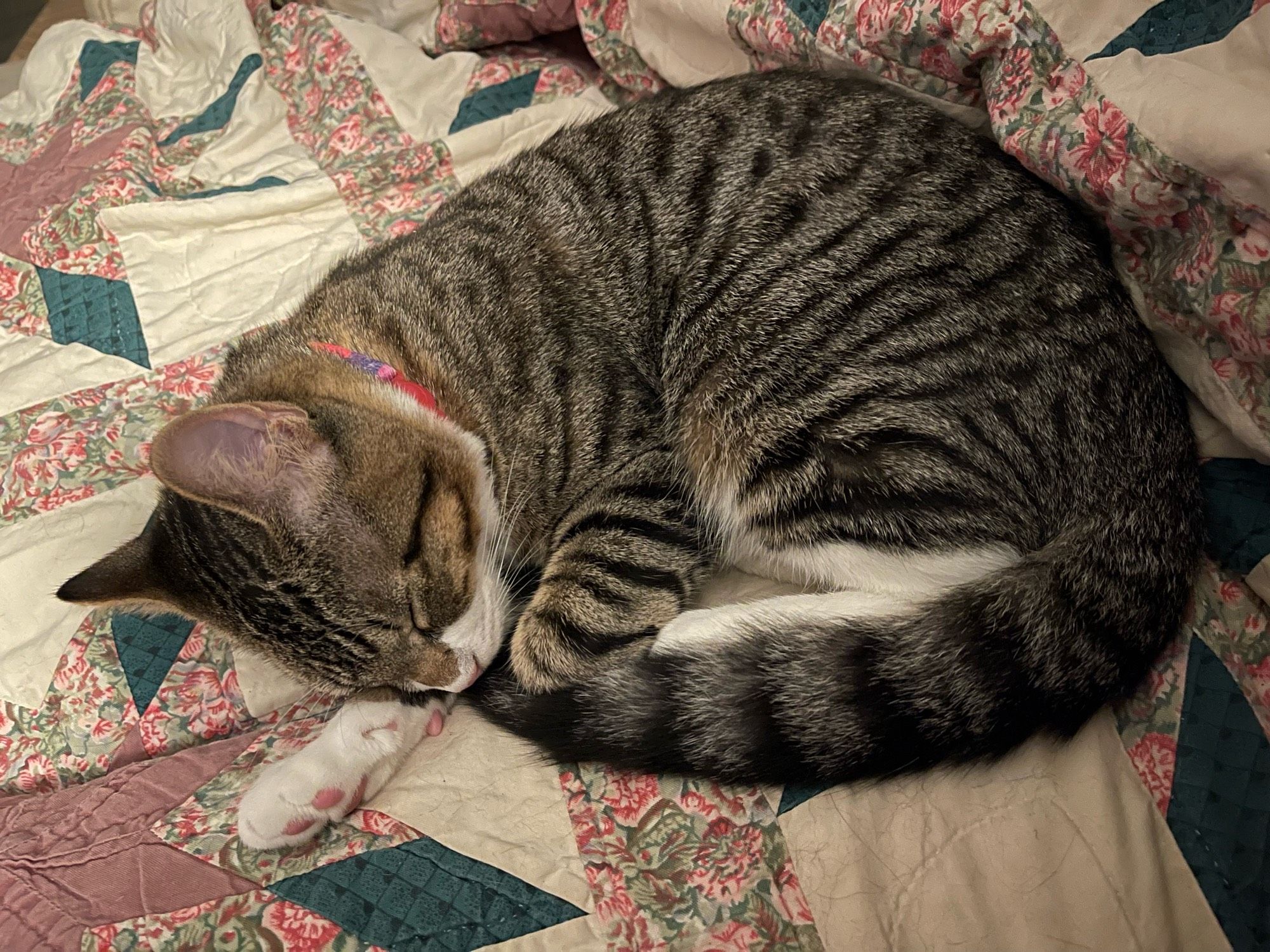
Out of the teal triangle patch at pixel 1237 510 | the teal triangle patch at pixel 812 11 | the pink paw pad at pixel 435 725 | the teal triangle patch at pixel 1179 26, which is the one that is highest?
the teal triangle patch at pixel 1179 26

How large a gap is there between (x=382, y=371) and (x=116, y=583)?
46 centimetres

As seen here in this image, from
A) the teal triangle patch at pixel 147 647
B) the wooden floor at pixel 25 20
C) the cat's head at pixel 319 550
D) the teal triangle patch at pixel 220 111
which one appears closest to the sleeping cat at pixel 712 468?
the cat's head at pixel 319 550

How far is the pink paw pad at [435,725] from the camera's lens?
1400mm

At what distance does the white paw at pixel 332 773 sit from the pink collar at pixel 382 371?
462 millimetres

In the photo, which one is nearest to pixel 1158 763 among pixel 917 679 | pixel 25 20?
pixel 917 679

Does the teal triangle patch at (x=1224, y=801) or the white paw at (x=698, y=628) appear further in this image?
the white paw at (x=698, y=628)

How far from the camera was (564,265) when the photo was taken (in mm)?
1573

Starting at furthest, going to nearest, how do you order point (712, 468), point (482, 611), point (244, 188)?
1. point (244, 188)
2. point (712, 468)
3. point (482, 611)

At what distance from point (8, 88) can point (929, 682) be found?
2.92 meters

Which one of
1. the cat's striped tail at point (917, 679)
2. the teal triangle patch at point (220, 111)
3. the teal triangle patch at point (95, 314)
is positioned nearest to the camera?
the cat's striped tail at point (917, 679)

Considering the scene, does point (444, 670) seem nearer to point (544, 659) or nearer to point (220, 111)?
point (544, 659)

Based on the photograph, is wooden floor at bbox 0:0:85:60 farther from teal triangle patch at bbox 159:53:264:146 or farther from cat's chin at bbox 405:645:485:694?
cat's chin at bbox 405:645:485:694

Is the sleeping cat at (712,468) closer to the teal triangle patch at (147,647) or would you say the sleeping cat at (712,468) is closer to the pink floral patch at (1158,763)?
the pink floral patch at (1158,763)

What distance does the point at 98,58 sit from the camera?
7.92 ft
